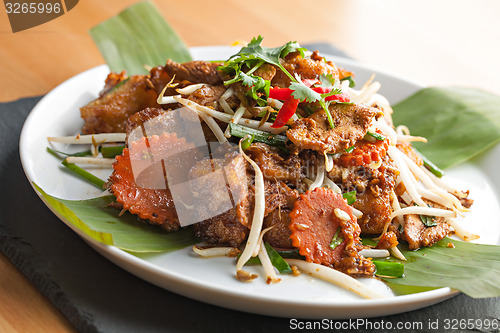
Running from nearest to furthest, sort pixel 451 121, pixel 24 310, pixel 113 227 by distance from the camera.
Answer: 1. pixel 24 310
2. pixel 113 227
3. pixel 451 121

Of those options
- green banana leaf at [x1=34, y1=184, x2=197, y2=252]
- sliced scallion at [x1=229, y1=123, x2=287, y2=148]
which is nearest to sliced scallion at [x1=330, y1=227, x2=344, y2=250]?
sliced scallion at [x1=229, y1=123, x2=287, y2=148]

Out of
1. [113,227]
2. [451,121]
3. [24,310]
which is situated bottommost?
[24,310]

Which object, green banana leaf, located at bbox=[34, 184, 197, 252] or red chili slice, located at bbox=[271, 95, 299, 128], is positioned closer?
green banana leaf, located at bbox=[34, 184, 197, 252]

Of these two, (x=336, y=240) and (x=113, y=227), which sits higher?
(x=336, y=240)

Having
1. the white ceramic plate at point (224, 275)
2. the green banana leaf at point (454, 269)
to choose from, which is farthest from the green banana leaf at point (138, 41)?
the green banana leaf at point (454, 269)

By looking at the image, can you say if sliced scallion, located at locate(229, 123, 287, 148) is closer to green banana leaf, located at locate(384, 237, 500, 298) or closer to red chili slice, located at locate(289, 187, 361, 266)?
red chili slice, located at locate(289, 187, 361, 266)

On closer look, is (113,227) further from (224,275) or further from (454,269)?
(454,269)

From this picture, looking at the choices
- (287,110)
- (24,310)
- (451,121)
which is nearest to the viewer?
(24,310)

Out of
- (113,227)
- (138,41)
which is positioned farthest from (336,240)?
(138,41)
